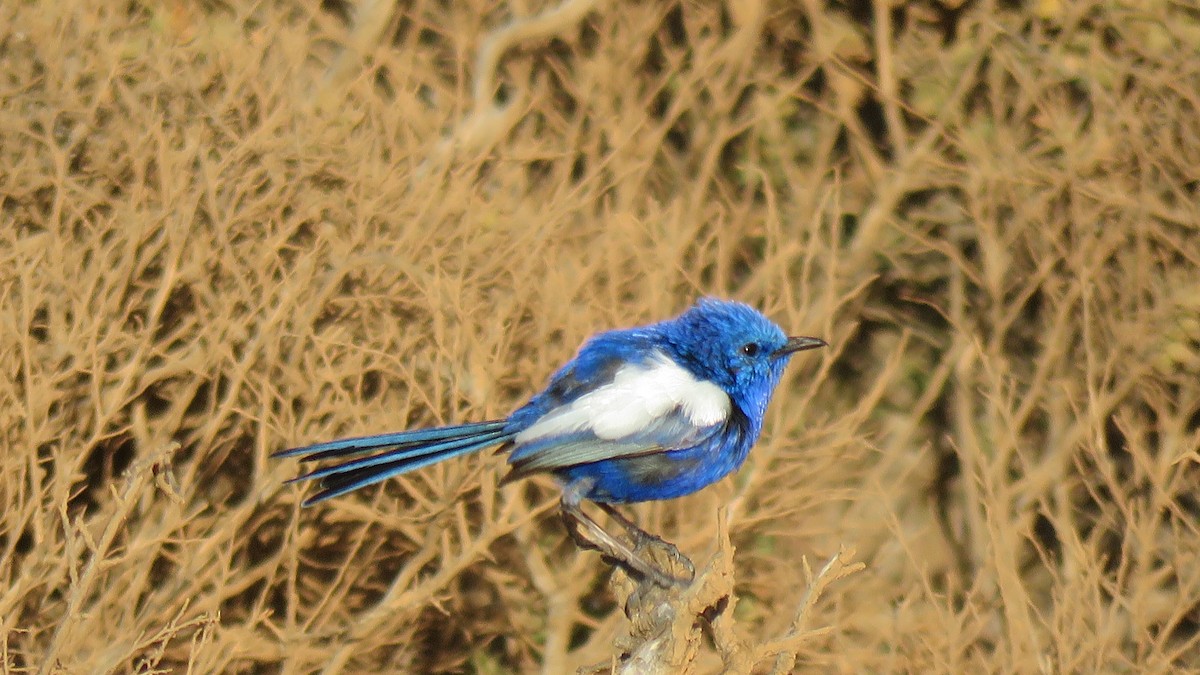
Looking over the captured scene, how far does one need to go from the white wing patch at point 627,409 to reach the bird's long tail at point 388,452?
0.59 feet

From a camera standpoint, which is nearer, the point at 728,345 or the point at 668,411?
the point at 668,411

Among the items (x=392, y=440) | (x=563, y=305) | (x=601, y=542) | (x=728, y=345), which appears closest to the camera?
(x=601, y=542)

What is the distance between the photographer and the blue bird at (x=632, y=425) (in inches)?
208

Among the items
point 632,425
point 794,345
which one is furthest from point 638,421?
point 794,345

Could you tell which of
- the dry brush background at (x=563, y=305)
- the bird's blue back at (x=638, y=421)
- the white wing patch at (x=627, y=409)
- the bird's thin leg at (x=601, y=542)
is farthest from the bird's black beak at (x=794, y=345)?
the dry brush background at (x=563, y=305)

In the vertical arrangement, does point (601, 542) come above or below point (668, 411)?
below

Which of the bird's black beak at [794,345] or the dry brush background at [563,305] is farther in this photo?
the dry brush background at [563,305]

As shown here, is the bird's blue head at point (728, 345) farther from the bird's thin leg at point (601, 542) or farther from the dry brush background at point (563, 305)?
the dry brush background at point (563, 305)

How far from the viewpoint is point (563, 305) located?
6918mm

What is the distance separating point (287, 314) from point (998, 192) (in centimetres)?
412

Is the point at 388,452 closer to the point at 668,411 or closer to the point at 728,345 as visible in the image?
the point at 668,411

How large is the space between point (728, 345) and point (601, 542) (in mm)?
883

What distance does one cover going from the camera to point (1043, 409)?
8797 millimetres

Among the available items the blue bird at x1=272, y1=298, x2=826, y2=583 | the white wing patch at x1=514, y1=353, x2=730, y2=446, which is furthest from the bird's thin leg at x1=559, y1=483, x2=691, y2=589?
the white wing patch at x1=514, y1=353, x2=730, y2=446
